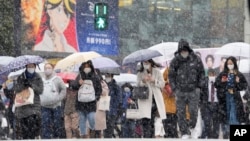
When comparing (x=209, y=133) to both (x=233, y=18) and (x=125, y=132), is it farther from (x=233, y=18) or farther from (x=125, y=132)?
(x=233, y=18)

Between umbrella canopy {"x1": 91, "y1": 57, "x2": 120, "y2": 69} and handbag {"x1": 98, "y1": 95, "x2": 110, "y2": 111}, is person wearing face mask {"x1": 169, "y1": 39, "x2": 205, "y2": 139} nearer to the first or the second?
handbag {"x1": 98, "y1": 95, "x2": 110, "y2": 111}

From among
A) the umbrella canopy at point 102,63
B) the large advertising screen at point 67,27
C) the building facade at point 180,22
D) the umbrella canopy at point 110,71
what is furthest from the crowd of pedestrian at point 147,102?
the building facade at point 180,22

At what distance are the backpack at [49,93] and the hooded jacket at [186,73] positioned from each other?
2.25 m

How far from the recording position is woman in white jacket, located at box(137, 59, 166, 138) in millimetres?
12391

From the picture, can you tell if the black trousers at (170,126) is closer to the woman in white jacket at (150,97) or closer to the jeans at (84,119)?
the woman in white jacket at (150,97)

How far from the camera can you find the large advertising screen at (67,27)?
38250 mm

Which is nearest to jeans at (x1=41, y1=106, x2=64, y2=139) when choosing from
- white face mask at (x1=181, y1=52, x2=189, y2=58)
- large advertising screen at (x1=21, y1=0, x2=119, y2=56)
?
white face mask at (x1=181, y1=52, x2=189, y2=58)

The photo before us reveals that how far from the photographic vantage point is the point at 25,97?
40.3 ft

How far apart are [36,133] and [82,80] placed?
1565mm

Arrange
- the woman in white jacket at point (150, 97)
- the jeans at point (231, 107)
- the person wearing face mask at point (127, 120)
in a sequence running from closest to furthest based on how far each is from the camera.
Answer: the woman in white jacket at point (150, 97) < the jeans at point (231, 107) < the person wearing face mask at point (127, 120)

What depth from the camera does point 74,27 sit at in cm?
4091

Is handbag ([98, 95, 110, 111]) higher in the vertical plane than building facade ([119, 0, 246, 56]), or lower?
lower

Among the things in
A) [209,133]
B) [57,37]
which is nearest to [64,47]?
[57,37]

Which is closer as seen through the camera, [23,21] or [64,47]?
[23,21]
